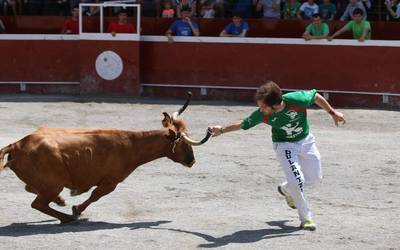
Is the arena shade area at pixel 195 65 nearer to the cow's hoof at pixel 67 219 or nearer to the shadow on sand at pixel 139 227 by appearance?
the shadow on sand at pixel 139 227

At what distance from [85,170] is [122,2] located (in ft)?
29.7

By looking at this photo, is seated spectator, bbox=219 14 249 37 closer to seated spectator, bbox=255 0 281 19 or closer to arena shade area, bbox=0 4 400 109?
arena shade area, bbox=0 4 400 109

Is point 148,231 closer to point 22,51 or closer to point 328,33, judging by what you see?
point 328,33

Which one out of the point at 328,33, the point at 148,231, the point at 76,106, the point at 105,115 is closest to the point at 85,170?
the point at 148,231

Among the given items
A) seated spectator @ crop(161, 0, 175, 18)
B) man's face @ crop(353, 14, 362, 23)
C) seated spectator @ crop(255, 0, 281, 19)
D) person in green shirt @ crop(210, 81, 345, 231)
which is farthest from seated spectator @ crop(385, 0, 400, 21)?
person in green shirt @ crop(210, 81, 345, 231)

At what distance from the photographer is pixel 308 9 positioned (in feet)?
51.2

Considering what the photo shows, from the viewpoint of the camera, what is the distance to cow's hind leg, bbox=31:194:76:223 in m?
7.30

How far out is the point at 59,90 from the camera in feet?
54.4

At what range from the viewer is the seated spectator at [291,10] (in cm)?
1580

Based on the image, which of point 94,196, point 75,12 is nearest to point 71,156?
point 94,196

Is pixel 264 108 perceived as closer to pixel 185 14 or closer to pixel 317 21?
pixel 317 21

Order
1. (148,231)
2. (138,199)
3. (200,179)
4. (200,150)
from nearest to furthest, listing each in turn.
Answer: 1. (148,231)
2. (138,199)
3. (200,179)
4. (200,150)

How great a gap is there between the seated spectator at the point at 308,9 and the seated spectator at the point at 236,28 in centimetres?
98

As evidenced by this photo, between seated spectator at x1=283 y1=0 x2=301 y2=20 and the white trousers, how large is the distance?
8.68 metres
